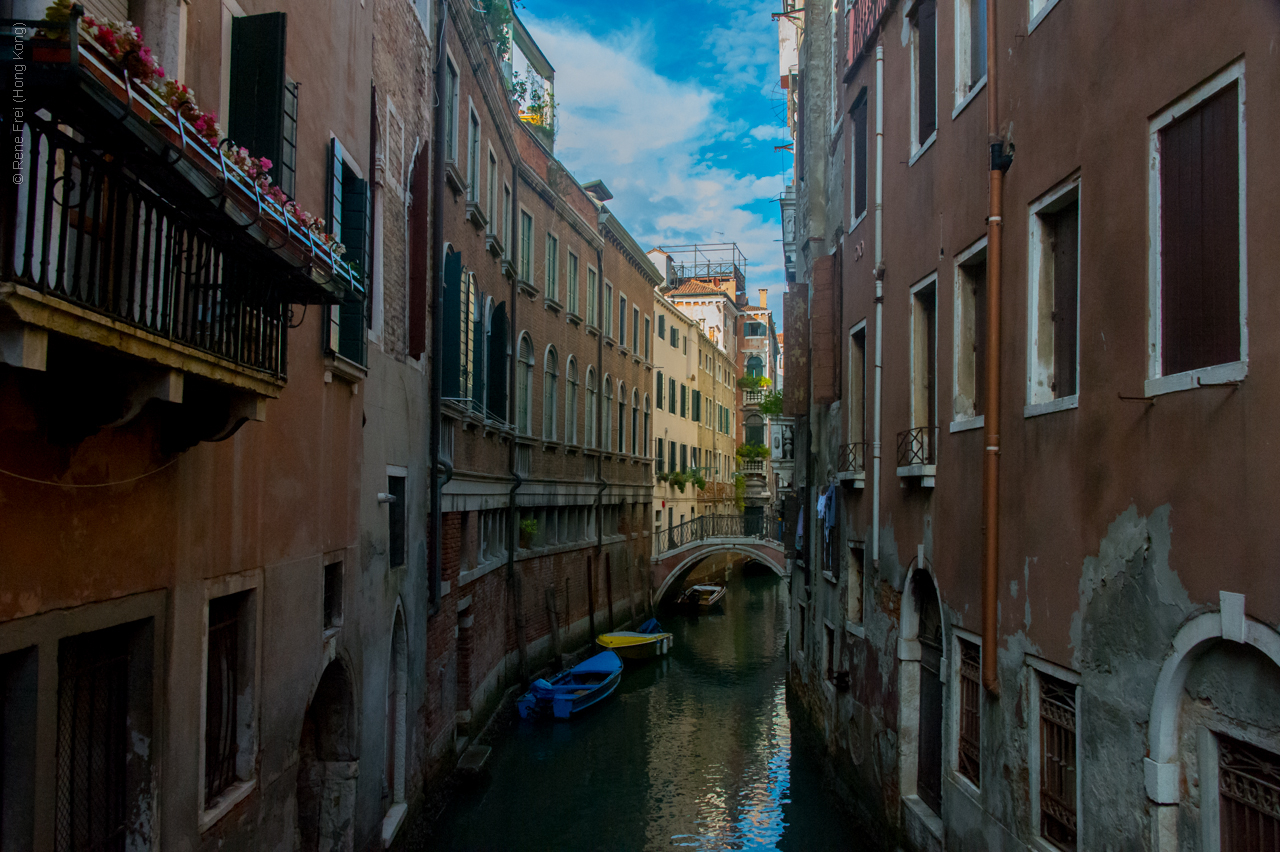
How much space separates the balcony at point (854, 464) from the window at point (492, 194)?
665 centimetres

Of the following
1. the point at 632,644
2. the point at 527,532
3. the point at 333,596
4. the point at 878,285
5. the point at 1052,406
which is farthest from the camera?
the point at 632,644

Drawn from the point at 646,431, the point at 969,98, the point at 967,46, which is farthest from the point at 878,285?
the point at 646,431

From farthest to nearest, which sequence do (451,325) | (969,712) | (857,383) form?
(451,325), (857,383), (969,712)

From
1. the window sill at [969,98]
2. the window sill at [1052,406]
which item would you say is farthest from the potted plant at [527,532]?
the window sill at [1052,406]

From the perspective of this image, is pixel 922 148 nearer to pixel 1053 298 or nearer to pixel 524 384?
pixel 1053 298

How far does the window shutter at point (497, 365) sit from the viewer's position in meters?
16.0

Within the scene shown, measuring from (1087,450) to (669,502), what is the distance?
98.5 feet

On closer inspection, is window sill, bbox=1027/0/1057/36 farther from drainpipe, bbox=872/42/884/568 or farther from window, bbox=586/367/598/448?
window, bbox=586/367/598/448

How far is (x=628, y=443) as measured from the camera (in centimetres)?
2930

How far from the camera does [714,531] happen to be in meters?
32.2

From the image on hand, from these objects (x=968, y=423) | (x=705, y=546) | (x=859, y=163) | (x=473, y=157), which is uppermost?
(x=473, y=157)

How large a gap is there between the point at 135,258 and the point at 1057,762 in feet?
18.7

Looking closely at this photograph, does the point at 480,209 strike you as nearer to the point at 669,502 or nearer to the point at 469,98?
the point at 469,98

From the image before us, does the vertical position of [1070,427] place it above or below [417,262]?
below
